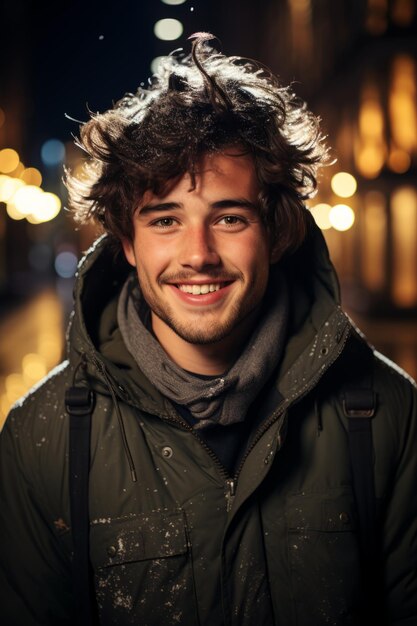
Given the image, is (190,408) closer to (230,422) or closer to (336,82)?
(230,422)

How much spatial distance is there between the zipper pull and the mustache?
737 mm

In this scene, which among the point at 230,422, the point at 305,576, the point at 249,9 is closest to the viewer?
the point at 305,576

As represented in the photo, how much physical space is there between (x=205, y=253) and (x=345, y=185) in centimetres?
2053

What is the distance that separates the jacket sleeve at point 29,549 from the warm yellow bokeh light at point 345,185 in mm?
20610

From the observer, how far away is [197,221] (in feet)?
9.44

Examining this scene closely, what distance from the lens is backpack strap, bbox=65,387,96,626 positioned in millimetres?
2566

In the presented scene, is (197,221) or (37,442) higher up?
(197,221)

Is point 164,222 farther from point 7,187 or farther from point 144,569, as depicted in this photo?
point 7,187

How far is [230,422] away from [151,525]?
452 millimetres

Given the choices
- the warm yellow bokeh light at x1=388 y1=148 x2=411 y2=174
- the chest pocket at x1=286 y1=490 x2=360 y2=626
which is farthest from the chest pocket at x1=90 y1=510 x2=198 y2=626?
the warm yellow bokeh light at x1=388 y1=148 x2=411 y2=174

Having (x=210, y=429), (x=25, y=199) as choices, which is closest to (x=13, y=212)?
(x=25, y=199)

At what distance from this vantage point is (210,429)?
9.29 feet

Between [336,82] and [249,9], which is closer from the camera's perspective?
[336,82]

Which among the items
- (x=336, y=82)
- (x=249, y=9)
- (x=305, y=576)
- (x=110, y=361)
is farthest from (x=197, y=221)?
(x=249, y=9)
